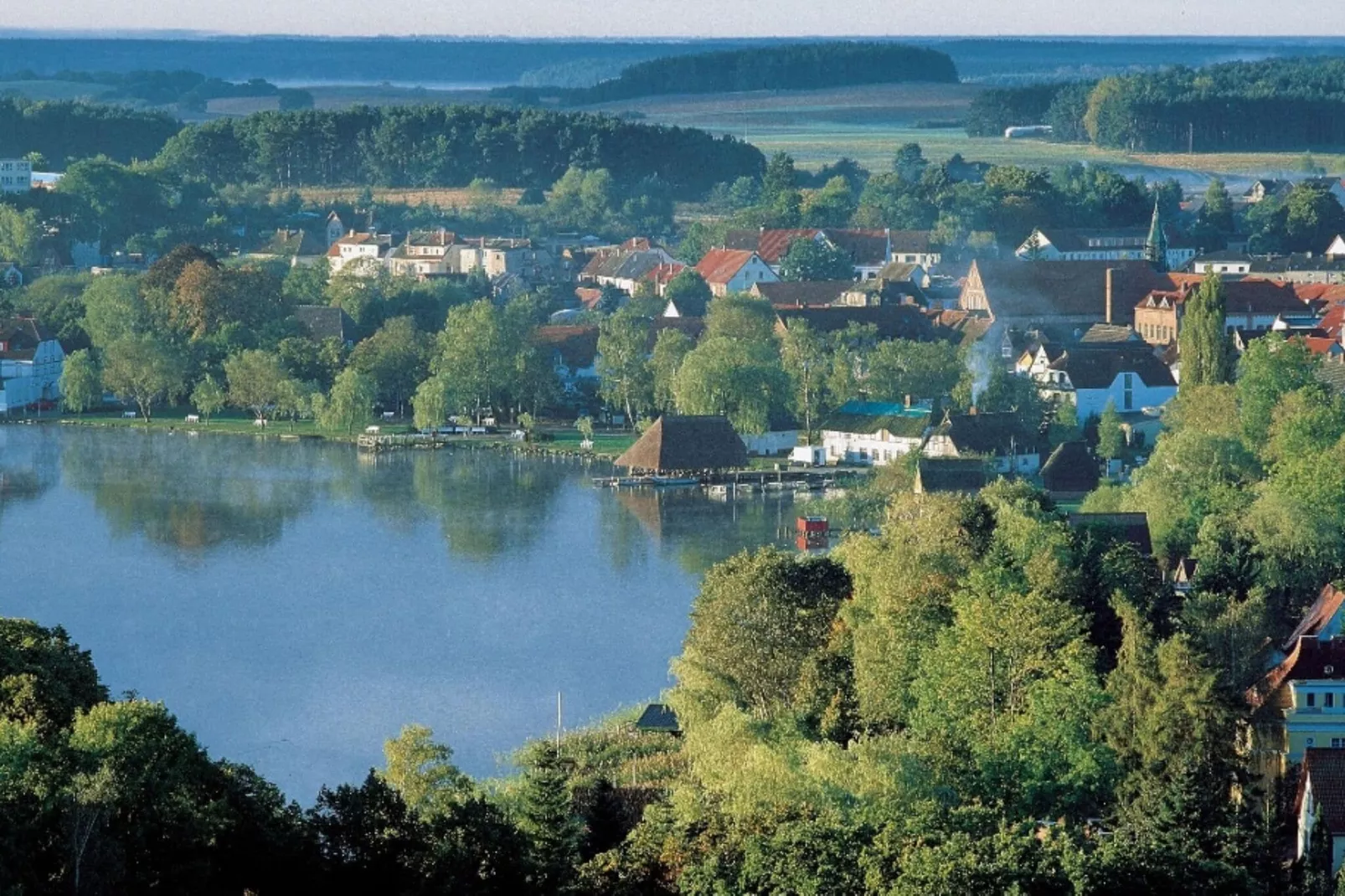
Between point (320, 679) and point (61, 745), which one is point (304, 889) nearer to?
point (61, 745)

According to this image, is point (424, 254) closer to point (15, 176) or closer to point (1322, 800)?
point (15, 176)

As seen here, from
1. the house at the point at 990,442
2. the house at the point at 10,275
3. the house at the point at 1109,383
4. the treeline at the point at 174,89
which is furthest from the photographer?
the treeline at the point at 174,89

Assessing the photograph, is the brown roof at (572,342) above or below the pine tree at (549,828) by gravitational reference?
below

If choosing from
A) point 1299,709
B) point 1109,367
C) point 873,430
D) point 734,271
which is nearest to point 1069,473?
point 873,430

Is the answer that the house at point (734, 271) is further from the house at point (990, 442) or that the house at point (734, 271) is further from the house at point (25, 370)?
the house at point (990, 442)

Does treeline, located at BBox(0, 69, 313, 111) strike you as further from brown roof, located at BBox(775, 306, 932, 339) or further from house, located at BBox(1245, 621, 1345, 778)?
house, located at BBox(1245, 621, 1345, 778)

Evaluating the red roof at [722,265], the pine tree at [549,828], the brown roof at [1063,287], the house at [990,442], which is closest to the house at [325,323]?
the red roof at [722,265]
